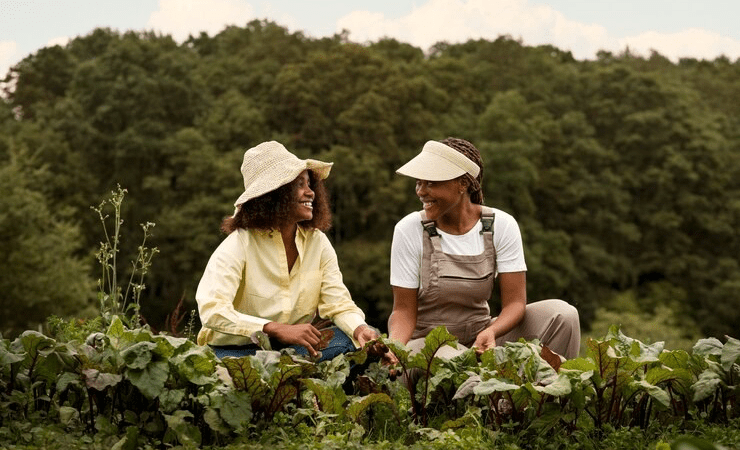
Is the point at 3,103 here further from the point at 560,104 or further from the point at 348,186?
the point at 560,104

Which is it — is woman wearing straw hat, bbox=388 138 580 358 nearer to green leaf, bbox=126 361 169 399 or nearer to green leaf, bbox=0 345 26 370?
green leaf, bbox=126 361 169 399

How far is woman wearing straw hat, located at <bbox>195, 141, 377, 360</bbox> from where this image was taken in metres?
5.38

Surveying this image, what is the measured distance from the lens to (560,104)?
147ft

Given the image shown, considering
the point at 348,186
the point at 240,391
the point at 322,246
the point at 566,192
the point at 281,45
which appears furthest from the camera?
the point at 281,45

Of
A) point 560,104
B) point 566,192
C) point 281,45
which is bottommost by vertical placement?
point 566,192

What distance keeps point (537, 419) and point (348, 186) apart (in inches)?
1281

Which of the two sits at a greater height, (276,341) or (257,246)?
(257,246)

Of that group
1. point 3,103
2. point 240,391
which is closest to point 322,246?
point 240,391

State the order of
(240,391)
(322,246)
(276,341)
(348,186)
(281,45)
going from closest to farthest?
(240,391), (276,341), (322,246), (348,186), (281,45)

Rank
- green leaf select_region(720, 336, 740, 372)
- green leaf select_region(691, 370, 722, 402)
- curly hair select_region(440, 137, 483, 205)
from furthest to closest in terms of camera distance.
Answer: curly hair select_region(440, 137, 483, 205) → green leaf select_region(720, 336, 740, 372) → green leaf select_region(691, 370, 722, 402)

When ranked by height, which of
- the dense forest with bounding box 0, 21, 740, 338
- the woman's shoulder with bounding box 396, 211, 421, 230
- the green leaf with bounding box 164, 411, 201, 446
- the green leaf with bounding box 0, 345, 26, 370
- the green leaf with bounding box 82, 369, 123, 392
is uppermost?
the woman's shoulder with bounding box 396, 211, 421, 230

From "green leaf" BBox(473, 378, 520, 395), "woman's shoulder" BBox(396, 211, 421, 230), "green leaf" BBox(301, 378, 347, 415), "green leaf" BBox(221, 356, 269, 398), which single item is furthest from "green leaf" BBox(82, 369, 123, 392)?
"woman's shoulder" BBox(396, 211, 421, 230)

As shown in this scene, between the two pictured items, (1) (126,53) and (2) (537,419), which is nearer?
(2) (537,419)

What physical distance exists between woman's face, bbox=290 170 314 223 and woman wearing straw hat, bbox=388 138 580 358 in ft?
1.72
